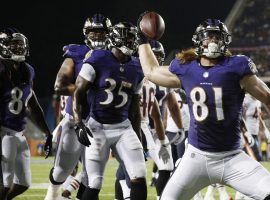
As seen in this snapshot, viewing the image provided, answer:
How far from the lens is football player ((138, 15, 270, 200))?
3547 millimetres

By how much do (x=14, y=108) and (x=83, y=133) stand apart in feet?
2.46

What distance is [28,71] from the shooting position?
16.5 feet

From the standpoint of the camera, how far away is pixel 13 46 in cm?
501

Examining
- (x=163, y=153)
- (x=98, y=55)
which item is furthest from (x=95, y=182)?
(x=163, y=153)

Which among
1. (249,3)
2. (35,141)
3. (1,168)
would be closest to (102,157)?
(1,168)

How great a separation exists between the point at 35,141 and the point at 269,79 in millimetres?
8009

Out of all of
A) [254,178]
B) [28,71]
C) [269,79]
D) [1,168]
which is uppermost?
[28,71]

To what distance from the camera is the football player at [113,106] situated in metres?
4.50

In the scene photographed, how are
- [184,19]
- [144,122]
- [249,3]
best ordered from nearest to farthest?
[144,122] → [249,3] → [184,19]

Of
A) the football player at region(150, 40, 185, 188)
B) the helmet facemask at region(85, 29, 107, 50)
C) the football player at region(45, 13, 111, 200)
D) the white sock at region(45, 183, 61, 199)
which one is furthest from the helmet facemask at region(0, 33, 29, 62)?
the football player at region(150, 40, 185, 188)

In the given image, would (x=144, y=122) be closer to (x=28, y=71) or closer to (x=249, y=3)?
(x=28, y=71)

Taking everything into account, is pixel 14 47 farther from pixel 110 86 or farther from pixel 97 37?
pixel 110 86

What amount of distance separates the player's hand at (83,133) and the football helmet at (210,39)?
1201 mm

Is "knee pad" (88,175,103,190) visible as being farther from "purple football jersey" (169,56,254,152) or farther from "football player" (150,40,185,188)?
"football player" (150,40,185,188)
